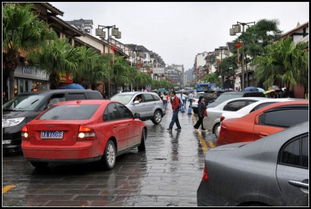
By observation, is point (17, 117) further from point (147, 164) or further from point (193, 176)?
point (193, 176)

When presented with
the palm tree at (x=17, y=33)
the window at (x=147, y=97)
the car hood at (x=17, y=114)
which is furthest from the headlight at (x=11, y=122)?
the window at (x=147, y=97)

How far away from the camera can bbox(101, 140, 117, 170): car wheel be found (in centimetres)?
781

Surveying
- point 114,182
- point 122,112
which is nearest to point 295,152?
point 114,182

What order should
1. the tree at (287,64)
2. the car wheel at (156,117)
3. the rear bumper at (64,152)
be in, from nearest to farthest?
the rear bumper at (64,152)
the car wheel at (156,117)
the tree at (287,64)

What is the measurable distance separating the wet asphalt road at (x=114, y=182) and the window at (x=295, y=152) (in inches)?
82.4

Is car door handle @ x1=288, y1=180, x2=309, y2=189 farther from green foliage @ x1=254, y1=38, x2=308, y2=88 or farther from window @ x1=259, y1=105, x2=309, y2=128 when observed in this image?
green foliage @ x1=254, y1=38, x2=308, y2=88

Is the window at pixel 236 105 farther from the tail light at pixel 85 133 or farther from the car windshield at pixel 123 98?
the car windshield at pixel 123 98

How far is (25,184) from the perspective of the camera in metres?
6.87

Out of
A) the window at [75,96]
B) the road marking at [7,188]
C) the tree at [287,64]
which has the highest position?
the tree at [287,64]

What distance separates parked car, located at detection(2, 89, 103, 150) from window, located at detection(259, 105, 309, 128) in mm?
6416

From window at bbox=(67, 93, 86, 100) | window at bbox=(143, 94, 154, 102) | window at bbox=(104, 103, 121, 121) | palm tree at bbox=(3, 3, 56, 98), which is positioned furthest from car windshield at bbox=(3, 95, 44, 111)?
window at bbox=(143, 94, 154, 102)

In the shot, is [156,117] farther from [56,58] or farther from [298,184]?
[298,184]

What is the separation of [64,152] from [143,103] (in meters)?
11.6

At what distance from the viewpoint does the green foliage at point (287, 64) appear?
23781 mm
